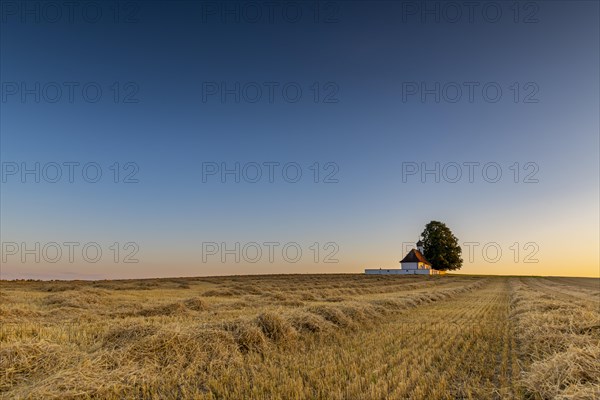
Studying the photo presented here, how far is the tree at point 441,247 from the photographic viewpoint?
78875 mm

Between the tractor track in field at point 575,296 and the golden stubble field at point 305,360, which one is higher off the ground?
the golden stubble field at point 305,360

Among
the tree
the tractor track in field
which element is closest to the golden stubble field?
the tractor track in field

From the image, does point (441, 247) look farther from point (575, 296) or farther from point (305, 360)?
point (305, 360)

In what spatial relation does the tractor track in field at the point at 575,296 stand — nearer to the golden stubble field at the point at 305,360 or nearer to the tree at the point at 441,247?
the golden stubble field at the point at 305,360

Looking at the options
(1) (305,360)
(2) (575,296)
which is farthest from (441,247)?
(1) (305,360)

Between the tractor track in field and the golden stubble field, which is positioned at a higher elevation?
the golden stubble field

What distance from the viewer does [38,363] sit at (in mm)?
7469

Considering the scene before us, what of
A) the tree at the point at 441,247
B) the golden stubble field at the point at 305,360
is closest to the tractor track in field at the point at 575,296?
the golden stubble field at the point at 305,360

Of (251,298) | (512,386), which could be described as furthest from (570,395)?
(251,298)

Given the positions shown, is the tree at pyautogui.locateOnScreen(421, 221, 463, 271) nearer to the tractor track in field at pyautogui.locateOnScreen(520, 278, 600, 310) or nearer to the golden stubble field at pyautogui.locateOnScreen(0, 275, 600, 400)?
the tractor track in field at pyautogui.locateOnScreen(520, 278, 600, 310)

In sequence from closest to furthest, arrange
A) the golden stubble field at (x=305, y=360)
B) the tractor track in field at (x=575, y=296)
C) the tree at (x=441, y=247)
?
1. the golden stubble field at (x=305, y=360)
2. the tractor track in field at (x=575, y=296)
3. the tree at (x=441, y=247)

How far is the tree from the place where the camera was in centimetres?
7888

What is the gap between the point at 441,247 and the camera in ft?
260

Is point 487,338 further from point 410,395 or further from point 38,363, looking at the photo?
point 38,363
